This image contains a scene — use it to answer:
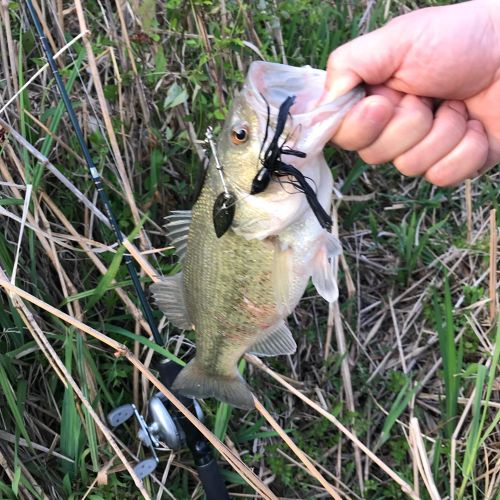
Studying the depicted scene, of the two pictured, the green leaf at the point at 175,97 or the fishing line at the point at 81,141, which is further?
the green leaf at the point at 175,97

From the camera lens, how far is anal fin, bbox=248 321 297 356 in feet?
4.88

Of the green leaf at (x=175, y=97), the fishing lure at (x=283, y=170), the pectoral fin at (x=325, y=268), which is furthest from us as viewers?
the green leaf at (x=175, y=97)

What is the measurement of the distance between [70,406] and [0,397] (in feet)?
0.75

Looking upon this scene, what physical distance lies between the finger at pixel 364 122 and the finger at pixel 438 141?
186 mm

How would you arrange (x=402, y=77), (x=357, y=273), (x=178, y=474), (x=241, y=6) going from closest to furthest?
1. (x=402, y=77)
2. (x=241, y=6)
3. (x=178, y=474)
4. (x=357, y=273)

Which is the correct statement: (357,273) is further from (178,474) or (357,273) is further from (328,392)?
(178,474)

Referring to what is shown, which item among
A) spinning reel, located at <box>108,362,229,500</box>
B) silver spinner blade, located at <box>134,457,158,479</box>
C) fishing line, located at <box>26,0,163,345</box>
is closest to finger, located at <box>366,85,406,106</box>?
fishing line, located at <box>26,0,163,345</box>

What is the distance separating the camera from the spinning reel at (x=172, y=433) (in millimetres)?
1830

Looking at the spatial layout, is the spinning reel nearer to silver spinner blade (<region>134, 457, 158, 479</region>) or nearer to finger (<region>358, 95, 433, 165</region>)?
silver spinner blade (<region>134, 457, 158, 479</region>)

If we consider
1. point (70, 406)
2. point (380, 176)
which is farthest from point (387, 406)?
point (70, 406)

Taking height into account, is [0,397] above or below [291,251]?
below

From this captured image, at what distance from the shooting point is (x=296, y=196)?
124 cm

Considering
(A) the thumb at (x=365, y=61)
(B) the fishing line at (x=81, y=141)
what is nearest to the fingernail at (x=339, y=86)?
(A) the thumb at (x=365, y=61)

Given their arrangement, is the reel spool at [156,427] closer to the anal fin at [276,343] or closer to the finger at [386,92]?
the anal fin at [276,343]
